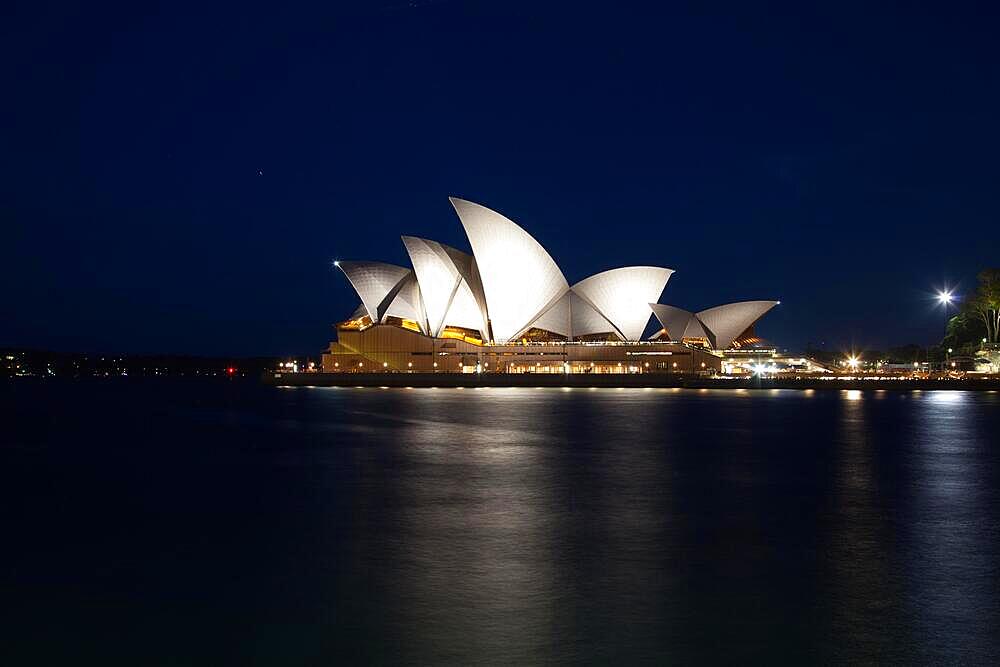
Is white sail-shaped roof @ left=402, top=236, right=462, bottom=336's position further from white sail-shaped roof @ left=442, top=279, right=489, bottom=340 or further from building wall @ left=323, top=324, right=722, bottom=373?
building wall @ left=323, top=324, right=722, bottom=373

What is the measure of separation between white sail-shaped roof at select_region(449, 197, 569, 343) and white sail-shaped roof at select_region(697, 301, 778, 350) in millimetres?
16961

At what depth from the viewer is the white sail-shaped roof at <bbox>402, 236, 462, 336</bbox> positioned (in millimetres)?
69000

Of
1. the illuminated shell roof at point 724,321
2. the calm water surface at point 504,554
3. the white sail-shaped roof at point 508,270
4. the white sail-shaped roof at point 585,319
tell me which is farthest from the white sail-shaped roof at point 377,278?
the calm water surface at point 504,554

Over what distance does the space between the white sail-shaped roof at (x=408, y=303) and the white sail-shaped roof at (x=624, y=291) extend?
1368 cm

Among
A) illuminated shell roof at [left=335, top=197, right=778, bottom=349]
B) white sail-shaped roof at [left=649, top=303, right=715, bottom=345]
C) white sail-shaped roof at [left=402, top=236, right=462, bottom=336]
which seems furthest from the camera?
white sail-shaped roof at [left=649, top=303, right=715, bottom=345]

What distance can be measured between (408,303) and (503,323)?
380 inches

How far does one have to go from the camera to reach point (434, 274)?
231 ft

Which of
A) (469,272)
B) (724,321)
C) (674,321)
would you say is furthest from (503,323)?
(724,321)

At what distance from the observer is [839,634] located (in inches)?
281

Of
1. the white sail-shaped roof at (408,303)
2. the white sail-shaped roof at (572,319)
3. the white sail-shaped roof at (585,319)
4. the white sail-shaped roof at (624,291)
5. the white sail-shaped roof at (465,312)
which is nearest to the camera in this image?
the white sail-shaped roof at (465,312)

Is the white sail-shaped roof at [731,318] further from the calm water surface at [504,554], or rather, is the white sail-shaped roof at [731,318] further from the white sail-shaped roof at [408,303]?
the calm water surface at [504,554]

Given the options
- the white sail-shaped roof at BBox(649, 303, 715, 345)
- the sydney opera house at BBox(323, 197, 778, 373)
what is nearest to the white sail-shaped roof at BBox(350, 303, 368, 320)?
the sydney opera house at BBox(323, 197, 778, 373)

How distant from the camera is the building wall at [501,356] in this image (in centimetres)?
7481

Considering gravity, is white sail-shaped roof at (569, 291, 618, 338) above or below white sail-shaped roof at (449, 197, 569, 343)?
below
